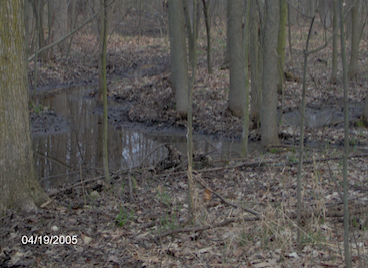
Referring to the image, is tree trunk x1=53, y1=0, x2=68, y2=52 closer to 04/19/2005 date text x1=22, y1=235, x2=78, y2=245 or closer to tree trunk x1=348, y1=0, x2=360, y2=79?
tree trunk x1=348, y1=0, x2=360, y2=79

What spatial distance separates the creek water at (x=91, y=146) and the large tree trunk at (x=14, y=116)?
2.41m

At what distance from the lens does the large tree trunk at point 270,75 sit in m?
7.71

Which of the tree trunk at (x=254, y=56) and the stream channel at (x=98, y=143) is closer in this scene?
the stream channel at (x=98, y=143)

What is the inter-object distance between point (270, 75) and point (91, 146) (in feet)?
17.8

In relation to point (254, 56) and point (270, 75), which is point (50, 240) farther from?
point (254, 56)

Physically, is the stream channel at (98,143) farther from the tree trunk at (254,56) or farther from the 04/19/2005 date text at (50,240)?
the 04/19/2005 date text at (50,240)

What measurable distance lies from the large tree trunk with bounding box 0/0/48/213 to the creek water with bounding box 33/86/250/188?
2410mm

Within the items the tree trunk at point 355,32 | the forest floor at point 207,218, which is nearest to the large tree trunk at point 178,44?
the forest floor at point 207,218

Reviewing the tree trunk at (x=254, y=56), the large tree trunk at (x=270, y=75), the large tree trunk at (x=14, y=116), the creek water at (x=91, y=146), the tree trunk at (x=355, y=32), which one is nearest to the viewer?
the large tree trunk at (x=14, y=116)

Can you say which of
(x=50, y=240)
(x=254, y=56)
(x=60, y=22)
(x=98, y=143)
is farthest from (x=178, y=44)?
(x=60, y=22)

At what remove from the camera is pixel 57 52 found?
75.3 ft

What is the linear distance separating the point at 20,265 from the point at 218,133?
8333 mm

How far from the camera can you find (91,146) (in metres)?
10.2

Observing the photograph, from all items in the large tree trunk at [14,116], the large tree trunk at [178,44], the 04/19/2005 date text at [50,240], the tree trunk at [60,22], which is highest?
the tree trunk at [60,22]
